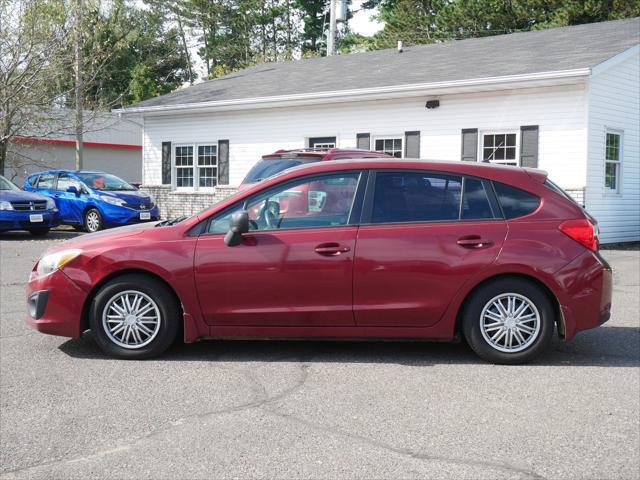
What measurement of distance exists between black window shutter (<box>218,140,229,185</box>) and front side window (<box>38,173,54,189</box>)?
15.3ft

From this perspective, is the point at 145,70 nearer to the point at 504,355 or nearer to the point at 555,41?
the point at 555,41

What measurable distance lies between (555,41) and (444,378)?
51.1 feet

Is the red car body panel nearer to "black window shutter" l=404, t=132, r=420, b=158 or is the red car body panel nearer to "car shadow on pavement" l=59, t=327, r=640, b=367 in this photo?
"car shadow on pavement" l=59, t=327, r=640, b=367

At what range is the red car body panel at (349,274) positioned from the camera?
565 cm

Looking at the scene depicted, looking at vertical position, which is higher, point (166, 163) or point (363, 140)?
point (363, 140)

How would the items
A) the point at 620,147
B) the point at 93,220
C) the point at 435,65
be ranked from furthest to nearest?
the point at 435,65 < the point at 93,220 < the point at 620,147

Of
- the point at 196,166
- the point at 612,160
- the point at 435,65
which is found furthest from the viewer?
the point at 196,166

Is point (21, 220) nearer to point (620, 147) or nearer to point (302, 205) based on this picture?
point (302, 205)

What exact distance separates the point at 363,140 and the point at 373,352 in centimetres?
1300

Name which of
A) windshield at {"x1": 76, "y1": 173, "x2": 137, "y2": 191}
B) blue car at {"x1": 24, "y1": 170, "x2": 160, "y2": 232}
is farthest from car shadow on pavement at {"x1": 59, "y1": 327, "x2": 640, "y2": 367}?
windshield at {"x1": 76, "y1": 173, "x2": 137, "y2": 191}

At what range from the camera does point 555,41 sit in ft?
61.6

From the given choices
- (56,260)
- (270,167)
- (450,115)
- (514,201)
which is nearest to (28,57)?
(450,115)

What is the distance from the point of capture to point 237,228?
5.64 m

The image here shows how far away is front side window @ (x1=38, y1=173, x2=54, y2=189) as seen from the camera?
19.3 m
